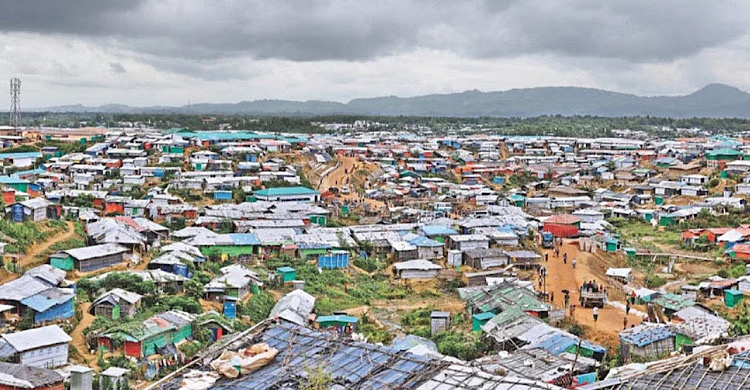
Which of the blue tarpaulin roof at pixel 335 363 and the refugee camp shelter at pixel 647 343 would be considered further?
the refugee camp shelter at pixel 647 343

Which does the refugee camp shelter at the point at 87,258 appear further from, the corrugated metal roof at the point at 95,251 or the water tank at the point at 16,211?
the water tank at the point at 16,211

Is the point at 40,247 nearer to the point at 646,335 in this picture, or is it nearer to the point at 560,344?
the point at 560,344

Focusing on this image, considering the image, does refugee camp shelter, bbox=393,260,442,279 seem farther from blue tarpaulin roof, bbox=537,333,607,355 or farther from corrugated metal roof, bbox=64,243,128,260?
blue tarpaulin roof, bbox=537,333,607,355

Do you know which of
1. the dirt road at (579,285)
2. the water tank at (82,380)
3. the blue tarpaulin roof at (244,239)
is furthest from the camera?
the blue tarpaulin roof at (244,239)

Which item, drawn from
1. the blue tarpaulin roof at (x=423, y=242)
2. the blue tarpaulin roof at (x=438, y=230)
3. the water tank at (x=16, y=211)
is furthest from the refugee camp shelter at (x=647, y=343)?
the water tank at (x=16, y=211)

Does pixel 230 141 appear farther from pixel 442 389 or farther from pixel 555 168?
pixel 442 389

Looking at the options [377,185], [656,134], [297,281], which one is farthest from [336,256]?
[656,134]
